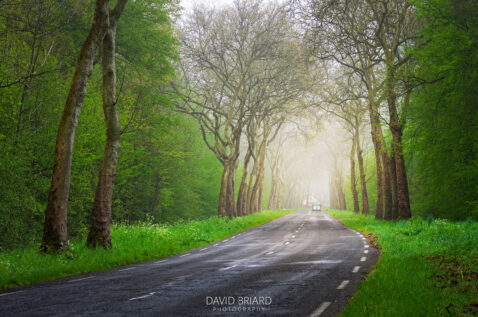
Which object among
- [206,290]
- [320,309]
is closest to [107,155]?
[206,290]

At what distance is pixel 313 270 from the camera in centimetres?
1009

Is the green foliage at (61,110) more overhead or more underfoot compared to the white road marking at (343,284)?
more overhead

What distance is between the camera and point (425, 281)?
7.44 metres

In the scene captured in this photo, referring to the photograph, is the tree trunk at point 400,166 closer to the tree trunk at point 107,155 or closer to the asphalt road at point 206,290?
the asphalt road at point 206,290

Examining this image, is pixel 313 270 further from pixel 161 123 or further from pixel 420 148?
pixel 161 123

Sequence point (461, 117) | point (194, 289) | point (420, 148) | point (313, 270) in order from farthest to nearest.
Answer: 1. point (420, 148)
2. point (461, 117)
3. point (313, 270)
4. point (194, 289)

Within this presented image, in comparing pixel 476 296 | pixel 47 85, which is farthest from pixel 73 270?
pixel 476 296

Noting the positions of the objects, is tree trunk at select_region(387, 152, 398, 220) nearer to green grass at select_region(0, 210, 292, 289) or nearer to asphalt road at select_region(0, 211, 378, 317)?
green grass at select_region(0, 210, 292, 289)

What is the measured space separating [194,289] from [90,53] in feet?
27.4

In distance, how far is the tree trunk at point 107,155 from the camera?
13.3 meters

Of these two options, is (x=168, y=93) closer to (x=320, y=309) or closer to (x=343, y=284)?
(x=343, y=284)

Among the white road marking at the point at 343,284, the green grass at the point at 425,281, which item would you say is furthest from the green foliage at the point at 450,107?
the white road marking at the point at 343,284

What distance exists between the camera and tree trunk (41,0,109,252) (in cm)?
1140

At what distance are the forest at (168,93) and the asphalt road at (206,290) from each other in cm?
357
